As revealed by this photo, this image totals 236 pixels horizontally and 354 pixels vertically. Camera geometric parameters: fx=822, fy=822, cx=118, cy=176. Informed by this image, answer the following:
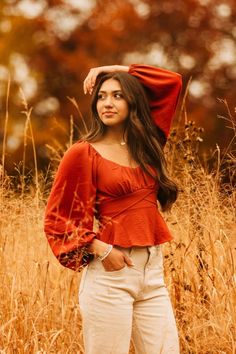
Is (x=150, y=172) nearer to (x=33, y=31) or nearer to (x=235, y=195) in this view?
(x=235, y=195)

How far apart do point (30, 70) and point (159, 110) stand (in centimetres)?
1341

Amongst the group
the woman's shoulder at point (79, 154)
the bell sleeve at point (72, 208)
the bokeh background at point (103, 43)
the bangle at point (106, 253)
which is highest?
the bokeh background at point (103, 43)

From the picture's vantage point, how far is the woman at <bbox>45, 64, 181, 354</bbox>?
3.14 m

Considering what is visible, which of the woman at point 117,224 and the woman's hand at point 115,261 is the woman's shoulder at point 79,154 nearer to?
the woman at point 117,224

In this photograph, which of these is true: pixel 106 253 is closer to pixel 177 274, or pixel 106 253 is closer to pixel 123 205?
pixel 123 205

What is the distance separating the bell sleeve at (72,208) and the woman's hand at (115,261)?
3.8 inches

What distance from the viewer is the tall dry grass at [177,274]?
390 centimetres

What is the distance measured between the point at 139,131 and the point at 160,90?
A: 266mm

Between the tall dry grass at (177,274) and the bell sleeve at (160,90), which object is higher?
the bell sleeve at (160,90)

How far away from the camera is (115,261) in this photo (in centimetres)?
311

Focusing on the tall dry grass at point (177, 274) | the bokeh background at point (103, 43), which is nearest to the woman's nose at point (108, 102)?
the tall dry grass at point (177, 274)

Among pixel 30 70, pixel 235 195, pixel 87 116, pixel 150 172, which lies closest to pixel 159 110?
pixel 150 172

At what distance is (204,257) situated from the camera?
4.24 metres

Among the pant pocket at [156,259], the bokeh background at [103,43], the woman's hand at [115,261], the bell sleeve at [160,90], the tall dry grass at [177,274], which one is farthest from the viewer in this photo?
the bokeh background at [103,43]
